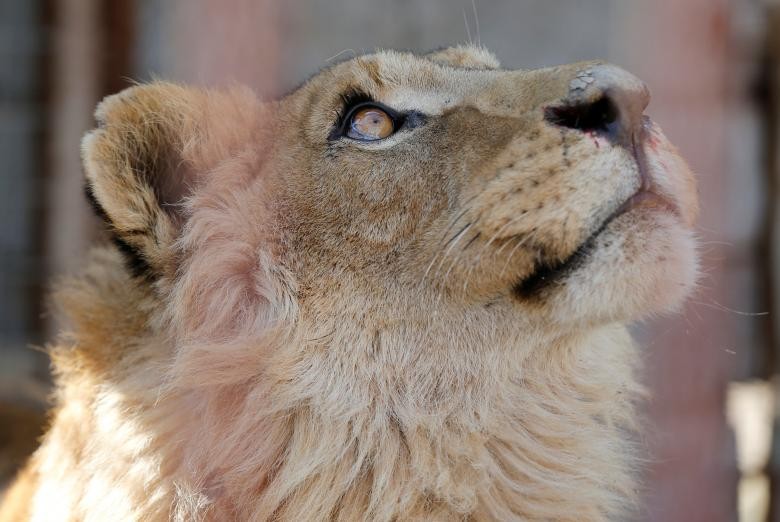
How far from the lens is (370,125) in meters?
2.88

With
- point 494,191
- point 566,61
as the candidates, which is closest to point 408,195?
point 494,191

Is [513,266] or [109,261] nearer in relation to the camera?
[513,266]

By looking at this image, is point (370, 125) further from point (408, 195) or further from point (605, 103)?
point (605, 103)

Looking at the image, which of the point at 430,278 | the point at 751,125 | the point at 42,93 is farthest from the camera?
the point at 42,93

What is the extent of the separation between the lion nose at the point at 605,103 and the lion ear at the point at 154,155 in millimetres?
1068

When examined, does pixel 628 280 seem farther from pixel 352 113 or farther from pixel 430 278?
pixel 352 113

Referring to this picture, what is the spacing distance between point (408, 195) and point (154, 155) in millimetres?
778

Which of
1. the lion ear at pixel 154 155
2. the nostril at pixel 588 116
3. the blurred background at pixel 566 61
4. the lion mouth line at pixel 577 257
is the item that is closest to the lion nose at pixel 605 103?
Result: the nostril at pixel 588 116

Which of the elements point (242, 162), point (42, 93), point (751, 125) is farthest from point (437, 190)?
point (42, 93)

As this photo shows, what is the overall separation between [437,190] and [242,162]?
67cm

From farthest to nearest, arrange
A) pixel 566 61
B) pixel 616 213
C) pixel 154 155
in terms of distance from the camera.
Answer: pixel 566 61, pixel 154 155, pixel 616 213

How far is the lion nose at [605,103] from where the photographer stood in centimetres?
248

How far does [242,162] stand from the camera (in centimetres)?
299

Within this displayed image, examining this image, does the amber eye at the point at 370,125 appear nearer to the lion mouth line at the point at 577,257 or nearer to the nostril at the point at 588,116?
the nostril at the point at 588,116
